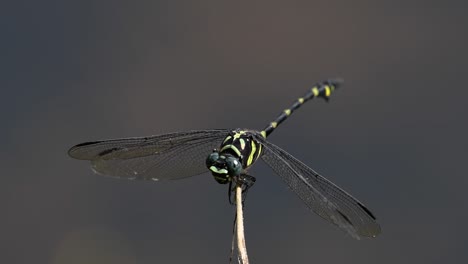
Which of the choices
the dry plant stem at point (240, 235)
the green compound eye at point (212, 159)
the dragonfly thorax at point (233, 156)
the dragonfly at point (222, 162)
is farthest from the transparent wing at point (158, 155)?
the dry plant stem at point (240, 235)

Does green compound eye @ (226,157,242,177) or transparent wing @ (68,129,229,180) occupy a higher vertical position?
transparent wing @ (68,129,229,180)

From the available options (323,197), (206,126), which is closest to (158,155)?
(323,197)

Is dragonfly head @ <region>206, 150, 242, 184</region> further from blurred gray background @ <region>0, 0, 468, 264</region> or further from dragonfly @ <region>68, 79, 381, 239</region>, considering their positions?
blurred gray background @ <region>0, 0, 468, 264</region>

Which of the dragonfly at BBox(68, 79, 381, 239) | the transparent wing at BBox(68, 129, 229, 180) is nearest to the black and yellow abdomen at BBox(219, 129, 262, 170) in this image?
the dragonfly at BBox(68, 79, 381, 239)

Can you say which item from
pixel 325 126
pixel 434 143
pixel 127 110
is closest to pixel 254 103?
pixel 325 126

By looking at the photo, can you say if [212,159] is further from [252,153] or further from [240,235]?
[240,235]

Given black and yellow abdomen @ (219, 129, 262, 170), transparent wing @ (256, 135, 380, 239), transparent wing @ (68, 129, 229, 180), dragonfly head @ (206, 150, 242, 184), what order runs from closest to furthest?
transparent wing @ (256, 135, 380, 239) < dragonfly head @ (206, 150, 242, 184) < black and yellow abdomen @ (219, 129, 262, 170) < transparent wing @ (68, 129, 229, 180)

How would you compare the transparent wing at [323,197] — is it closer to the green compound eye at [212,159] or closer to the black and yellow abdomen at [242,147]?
the black and yellow abdomen at [242,147]
